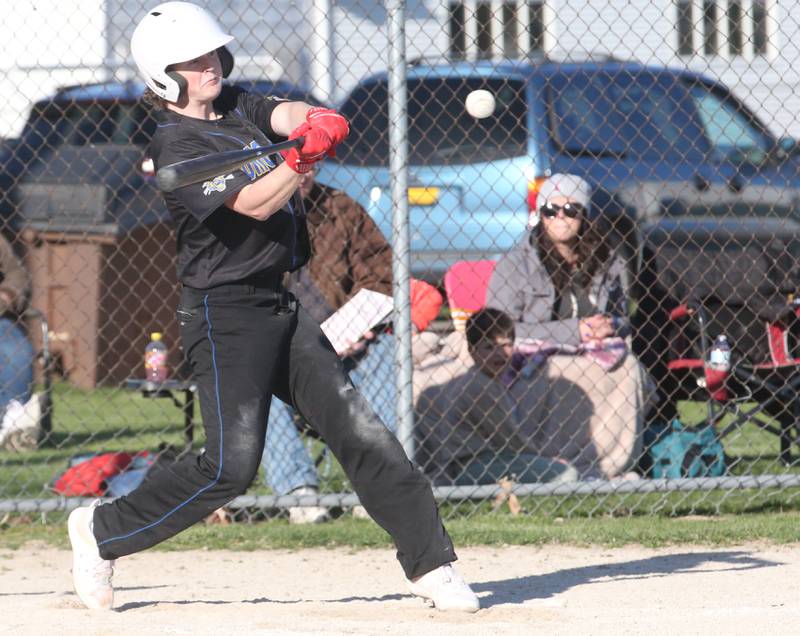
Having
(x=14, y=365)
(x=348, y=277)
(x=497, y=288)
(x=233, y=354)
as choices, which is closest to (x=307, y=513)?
(x=348, y=277)

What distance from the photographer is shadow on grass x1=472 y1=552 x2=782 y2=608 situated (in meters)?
4.77

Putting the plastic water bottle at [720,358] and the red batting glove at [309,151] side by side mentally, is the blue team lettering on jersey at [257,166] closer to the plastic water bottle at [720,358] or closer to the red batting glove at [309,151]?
the red batting glove at [309,151]

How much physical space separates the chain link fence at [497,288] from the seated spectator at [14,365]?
0.02 m

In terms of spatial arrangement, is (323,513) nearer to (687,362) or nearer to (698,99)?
(687,362)

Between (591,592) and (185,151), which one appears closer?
(185,151)

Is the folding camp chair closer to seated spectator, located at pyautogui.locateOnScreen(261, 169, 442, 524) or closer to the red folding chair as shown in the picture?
the red folding chair

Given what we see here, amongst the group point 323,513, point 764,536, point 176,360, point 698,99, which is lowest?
point 176,360

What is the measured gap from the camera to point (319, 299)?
254 inches

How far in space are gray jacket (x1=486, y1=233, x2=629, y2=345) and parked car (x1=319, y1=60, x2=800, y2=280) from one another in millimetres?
1645

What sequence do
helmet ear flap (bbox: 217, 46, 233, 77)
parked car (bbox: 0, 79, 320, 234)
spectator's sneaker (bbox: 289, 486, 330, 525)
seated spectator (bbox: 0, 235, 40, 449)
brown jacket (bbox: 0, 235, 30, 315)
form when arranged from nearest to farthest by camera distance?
helmet ear flap (bbox: 217, 46, 233, 77)
spectator's sneaker (bbox: 289, 486, 330, 525)
seated spectator (bbox: 0, 235, 40, 449)
brown jacket (bbox: 0, 235, 30, 315)
parked car (bbox: 0, 79, 320, 234)

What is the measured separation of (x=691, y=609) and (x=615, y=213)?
167 inches

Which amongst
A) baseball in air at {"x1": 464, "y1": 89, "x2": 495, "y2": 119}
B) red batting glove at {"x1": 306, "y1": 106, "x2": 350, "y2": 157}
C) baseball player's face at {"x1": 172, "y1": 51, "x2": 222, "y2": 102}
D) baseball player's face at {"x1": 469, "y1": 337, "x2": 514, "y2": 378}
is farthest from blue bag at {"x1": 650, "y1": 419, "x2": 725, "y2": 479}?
baseball player's face at {"x1": 172, "y1": 51, "x2": 222, "y2": 102}

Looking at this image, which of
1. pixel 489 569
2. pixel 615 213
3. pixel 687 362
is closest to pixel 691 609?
pixel 489 569

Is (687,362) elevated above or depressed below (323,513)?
above
